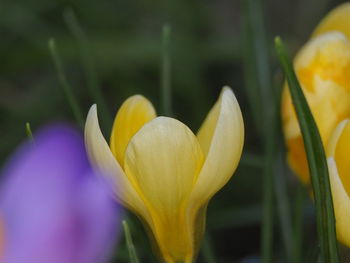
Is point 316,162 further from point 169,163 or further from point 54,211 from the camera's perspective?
point 54,211

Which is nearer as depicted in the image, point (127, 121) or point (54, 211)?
point (54, 211)

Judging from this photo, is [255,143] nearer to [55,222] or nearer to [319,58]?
[319,58]

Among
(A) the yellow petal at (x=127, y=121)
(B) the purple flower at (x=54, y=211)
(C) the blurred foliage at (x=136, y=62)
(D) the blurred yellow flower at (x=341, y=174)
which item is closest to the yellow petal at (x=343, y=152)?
(D) the blurred yellow flower at (x=341, y=174)

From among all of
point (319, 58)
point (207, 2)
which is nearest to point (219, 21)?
point (207, 2)

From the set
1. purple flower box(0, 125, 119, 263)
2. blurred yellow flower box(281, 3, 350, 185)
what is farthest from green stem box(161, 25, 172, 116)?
purple flower box(0, 125, 119, 263)

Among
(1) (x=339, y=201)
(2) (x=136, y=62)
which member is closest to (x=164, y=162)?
(1) (x=339, y=201)

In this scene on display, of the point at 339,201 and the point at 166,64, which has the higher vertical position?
the point at 166,64
